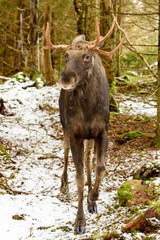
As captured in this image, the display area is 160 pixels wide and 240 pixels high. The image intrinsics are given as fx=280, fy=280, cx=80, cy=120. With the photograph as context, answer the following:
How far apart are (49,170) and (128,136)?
2460mm

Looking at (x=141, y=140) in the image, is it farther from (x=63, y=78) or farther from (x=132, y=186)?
(x=63, y=78)

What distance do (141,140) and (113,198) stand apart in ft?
9.64

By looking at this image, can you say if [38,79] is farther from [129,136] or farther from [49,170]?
[49,170]

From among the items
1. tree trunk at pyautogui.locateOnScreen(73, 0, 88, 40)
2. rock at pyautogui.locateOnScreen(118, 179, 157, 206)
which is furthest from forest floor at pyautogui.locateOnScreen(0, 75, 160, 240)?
tree trunk at pyautogui.locateOnScreen(73, 0, 88, 40)

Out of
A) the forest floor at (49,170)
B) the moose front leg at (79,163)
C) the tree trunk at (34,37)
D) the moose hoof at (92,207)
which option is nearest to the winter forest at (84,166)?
the forest floor at (49,170)

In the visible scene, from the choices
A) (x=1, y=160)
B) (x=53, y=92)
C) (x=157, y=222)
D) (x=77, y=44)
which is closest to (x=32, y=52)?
(x=53, y=92)

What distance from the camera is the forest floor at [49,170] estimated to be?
13.4ft

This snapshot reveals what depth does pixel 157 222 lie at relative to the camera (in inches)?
122

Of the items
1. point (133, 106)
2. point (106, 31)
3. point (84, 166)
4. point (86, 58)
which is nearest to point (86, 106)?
point (86, 58)

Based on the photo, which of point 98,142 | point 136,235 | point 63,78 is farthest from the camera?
point 98,142

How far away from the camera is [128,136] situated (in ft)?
26.1

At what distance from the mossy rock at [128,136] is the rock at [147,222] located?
4.61 m

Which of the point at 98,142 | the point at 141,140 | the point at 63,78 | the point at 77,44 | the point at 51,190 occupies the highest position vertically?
the point at 77,44

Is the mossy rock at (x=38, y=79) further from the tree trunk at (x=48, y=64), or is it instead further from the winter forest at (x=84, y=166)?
the tree trunk at (x=48, y=64)
